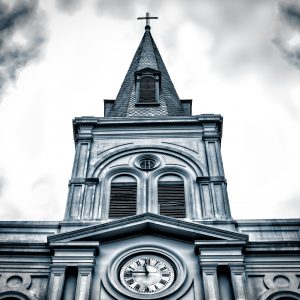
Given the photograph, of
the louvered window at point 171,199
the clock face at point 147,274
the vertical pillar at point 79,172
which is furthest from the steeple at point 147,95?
the clock face at point 147,274

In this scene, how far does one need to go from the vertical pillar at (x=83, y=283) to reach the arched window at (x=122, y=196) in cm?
347

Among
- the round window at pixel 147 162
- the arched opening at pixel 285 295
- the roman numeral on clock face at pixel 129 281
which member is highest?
the round window at pixel 147 162

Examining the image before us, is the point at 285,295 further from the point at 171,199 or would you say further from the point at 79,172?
the point at 79,172

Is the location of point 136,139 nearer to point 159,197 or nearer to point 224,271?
point 159,197

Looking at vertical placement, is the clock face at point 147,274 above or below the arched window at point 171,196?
below

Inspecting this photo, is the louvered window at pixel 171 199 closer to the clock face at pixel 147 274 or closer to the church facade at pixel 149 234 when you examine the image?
the church facade at pixel 149 234

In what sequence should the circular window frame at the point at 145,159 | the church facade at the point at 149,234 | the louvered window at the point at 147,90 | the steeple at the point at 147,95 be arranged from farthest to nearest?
the louvered window at the point at 147,90 < the steeple at the point at 147,95 < the circular window frame at the point at 145,159 < the church facade at the point at 149,234

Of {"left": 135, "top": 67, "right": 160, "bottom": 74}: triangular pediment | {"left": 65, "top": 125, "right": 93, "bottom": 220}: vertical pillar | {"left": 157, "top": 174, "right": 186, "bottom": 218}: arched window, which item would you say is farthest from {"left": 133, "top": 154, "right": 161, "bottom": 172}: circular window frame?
{"left": 135, "top": 67, "right": 160, "bottom": 74}: triangular pediment

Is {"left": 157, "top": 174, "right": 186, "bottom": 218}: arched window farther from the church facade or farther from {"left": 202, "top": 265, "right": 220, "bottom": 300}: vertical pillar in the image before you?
{"left": 202, "top": 265, "right": 220, "bottom": 300}: vertical pillar

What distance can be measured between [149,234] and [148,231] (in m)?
0.10

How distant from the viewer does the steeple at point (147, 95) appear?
92.3ft

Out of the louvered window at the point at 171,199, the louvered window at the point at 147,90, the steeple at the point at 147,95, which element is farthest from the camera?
the louvered window at the point at 147,90

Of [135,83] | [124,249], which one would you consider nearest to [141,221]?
[124,249]

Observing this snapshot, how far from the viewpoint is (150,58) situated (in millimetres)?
33781
